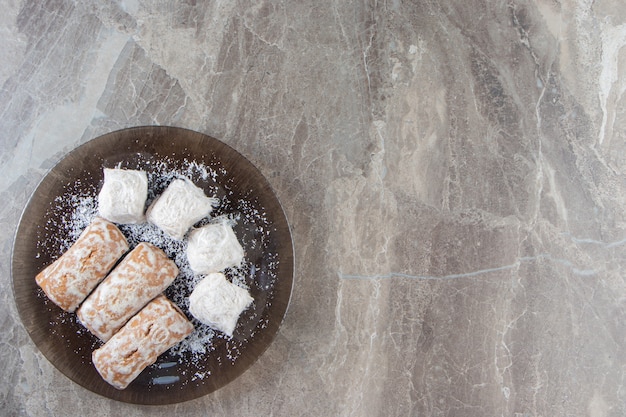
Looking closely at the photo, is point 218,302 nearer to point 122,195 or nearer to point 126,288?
point 126,288

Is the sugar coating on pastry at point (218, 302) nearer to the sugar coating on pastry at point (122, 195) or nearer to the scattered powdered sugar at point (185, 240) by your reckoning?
the scattered powdered sugar at point (185, 240)

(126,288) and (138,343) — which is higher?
(126,288)

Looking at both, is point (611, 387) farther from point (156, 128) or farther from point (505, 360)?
point (156, 128)

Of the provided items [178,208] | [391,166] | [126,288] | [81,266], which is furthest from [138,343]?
[391,166]

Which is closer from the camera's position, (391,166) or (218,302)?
(218,302)

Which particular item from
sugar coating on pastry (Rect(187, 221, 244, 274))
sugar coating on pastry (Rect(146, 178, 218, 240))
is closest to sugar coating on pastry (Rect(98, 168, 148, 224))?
sugar coating on pastry (Rect(146, 178, 218, 240))

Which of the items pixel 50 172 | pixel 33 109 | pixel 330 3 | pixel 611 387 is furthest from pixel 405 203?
pixel 33 109

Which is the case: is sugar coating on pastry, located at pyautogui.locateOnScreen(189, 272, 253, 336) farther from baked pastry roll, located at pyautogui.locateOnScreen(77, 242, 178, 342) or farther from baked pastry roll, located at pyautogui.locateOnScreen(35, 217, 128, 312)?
baked pastry roll, located at pyautogui.locateOnScreen(35, 217, 128, 312)
